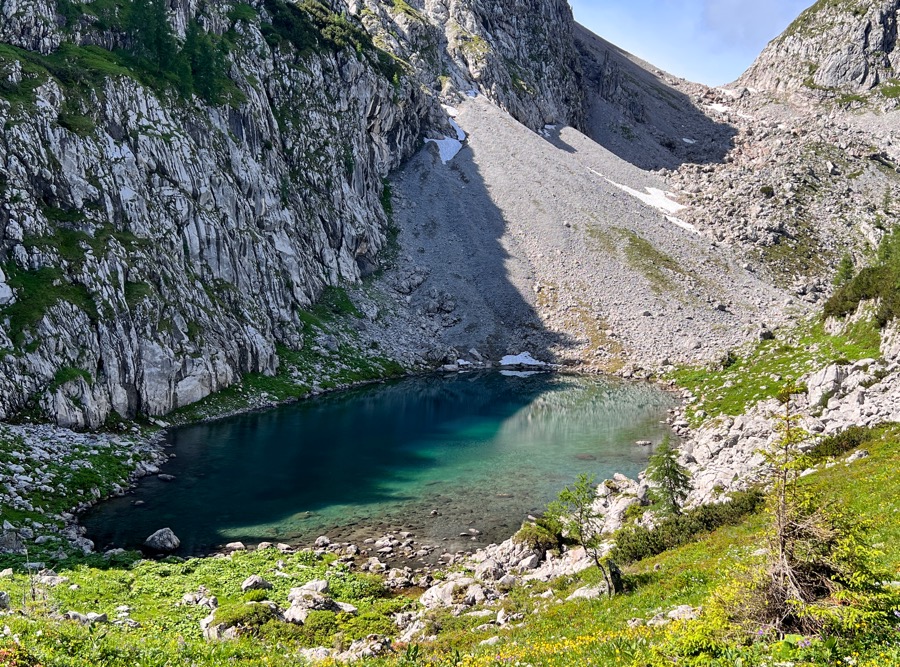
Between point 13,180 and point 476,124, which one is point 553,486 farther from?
point 476,124

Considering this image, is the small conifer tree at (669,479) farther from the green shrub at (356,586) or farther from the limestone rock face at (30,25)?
the limestone rock face at (30,25)

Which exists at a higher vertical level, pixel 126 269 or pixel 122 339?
pixel 126 269

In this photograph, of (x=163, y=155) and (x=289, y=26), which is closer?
→ (x=163, y=155)

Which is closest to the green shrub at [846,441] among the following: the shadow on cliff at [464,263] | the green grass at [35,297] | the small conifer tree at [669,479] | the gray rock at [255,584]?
the small conifer tree at [669,479]

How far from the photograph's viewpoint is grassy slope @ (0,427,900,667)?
13.5 metres

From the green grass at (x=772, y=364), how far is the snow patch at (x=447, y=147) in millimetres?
85485

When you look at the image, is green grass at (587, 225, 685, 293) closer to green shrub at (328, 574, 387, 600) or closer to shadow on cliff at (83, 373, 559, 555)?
shadow on cliff at (83, 373, 559, 555)

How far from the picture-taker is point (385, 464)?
53.1 meters

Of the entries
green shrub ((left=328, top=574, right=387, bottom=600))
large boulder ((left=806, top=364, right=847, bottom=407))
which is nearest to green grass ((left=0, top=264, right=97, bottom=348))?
green shrub ((left=328, top=574, right=387, bottom=600))

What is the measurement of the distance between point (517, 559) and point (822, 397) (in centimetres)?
2652

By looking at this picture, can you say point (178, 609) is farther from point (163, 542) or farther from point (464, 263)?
point (464, 263)

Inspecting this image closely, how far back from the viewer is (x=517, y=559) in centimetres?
3253

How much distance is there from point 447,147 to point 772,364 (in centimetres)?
10061

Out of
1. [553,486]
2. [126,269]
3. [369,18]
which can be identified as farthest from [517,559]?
[369,18]
